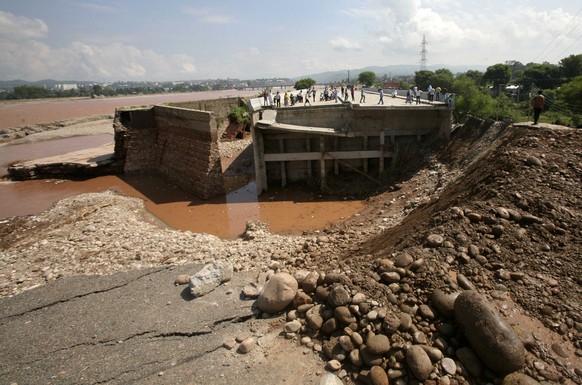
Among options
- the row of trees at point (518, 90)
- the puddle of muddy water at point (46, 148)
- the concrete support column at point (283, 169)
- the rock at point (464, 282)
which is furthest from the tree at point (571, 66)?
the puddle of muddy water at point (46, 148)

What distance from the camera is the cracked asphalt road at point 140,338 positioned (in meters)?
5.55

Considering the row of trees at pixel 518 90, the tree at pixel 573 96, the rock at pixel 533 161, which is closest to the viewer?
the rock at pixel 533 161

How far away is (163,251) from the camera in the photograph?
10273 millimetres

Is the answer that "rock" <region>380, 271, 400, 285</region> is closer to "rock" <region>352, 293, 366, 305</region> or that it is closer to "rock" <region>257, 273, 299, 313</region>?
"rock" <region>352, 293, 366, 305</region>

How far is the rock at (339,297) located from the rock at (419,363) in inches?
50.6

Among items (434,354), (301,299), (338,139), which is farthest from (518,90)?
(434,354)

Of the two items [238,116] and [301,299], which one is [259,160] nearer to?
[301,299]

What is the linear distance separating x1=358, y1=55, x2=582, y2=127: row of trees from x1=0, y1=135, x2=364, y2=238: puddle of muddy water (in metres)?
9.55

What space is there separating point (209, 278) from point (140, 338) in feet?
5.85

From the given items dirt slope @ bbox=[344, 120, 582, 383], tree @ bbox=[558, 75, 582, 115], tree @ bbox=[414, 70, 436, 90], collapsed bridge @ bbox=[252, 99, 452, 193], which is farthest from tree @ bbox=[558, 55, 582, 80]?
dirt slope @ bbox=[344, 120, 582, 383]

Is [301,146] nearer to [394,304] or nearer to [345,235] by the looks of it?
[345,235]

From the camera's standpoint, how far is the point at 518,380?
4.30m

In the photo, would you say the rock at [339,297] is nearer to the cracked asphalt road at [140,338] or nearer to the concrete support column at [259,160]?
the cracked asphalt road at [140,338]

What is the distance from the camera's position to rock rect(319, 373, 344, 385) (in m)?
4.88
